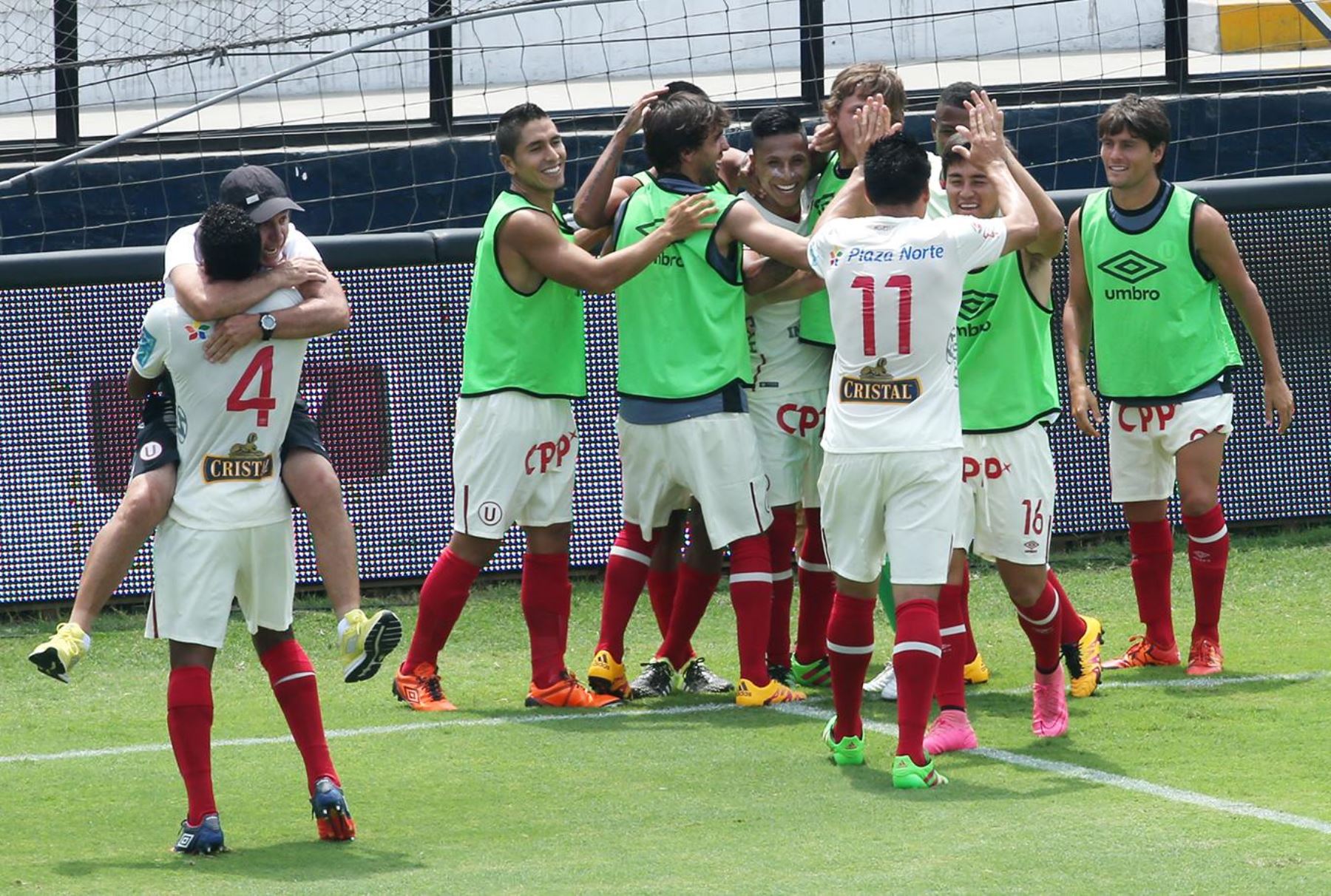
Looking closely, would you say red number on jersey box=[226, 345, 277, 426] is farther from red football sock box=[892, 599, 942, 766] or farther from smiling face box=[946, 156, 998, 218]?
smiling face box=[946, 156, 998, 218]

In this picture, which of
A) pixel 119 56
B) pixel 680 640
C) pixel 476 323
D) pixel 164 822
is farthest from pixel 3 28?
pixel 164 822

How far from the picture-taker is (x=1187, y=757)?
5.89 m

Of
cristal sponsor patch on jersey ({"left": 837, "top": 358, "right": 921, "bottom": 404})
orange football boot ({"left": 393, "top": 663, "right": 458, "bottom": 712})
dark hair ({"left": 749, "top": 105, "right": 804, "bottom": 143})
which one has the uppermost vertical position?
dark hair ({"left": 749, "top": 105, "right": 804, "bottom": 143})

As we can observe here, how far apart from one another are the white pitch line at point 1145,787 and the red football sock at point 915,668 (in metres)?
0.47

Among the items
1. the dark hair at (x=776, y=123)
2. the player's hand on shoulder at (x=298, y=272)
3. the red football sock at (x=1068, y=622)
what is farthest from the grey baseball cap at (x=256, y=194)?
the red football sock at (x=1068, y=622)

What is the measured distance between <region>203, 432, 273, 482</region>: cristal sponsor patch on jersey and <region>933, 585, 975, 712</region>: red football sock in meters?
2.26

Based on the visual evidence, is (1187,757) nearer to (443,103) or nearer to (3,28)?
(443,103)

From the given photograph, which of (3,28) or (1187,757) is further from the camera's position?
(3,28)

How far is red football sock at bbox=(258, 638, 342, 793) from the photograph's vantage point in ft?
17.7

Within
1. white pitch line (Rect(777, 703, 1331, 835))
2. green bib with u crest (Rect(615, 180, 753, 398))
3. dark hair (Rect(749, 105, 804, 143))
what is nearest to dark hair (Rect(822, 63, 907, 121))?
dark hair (Rect(749, 105, 804, 143))

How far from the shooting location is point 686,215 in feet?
22.0

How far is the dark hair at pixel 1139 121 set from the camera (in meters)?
7.12

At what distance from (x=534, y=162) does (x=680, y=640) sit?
1896 millimetres

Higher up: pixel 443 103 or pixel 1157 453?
pixel 443 103
